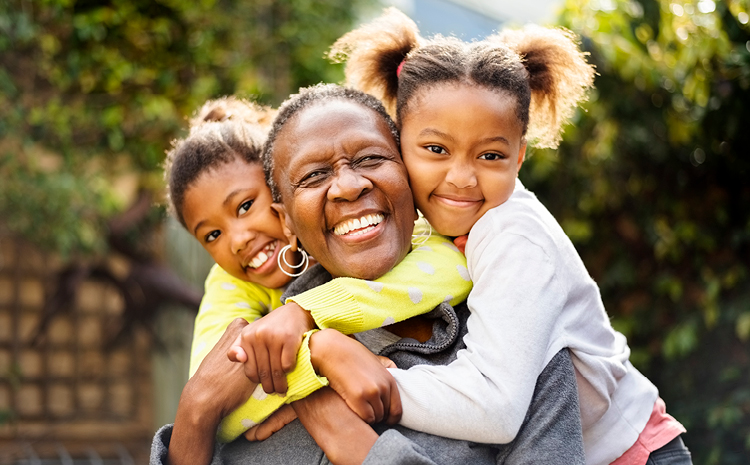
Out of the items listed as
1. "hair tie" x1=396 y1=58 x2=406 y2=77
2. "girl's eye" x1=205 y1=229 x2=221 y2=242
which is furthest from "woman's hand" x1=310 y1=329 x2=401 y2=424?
"hair tie" x1=396 y1=58 x2=406 y2=77

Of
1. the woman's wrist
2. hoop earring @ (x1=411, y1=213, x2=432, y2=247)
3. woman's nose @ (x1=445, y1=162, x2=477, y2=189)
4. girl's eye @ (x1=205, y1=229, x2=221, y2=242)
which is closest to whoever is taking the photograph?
the woman's wrist

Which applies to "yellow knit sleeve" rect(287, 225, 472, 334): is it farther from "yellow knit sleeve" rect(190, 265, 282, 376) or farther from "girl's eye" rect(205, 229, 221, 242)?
"girl's eye" rect(205, 229, 221, 242)

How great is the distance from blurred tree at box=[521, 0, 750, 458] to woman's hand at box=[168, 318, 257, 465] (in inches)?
117

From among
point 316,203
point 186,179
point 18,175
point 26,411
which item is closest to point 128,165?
point 18,175

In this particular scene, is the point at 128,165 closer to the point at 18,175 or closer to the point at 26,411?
the point at 18,175

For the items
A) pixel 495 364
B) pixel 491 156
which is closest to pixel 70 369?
pixel 491 156

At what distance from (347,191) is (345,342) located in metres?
0.39

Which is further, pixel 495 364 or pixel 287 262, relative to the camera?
pixel 287 262

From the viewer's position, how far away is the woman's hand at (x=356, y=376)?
1683 millimetres

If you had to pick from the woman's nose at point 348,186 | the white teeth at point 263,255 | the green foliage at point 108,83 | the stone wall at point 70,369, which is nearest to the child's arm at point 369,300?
the woman's nose at point 348,186

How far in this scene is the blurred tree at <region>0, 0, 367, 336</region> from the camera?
527 cm

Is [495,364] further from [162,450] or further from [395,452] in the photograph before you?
[162,450]

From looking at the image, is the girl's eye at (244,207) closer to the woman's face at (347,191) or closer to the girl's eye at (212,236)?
the girl's eye at (212,236)

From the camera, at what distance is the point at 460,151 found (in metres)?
2.03
